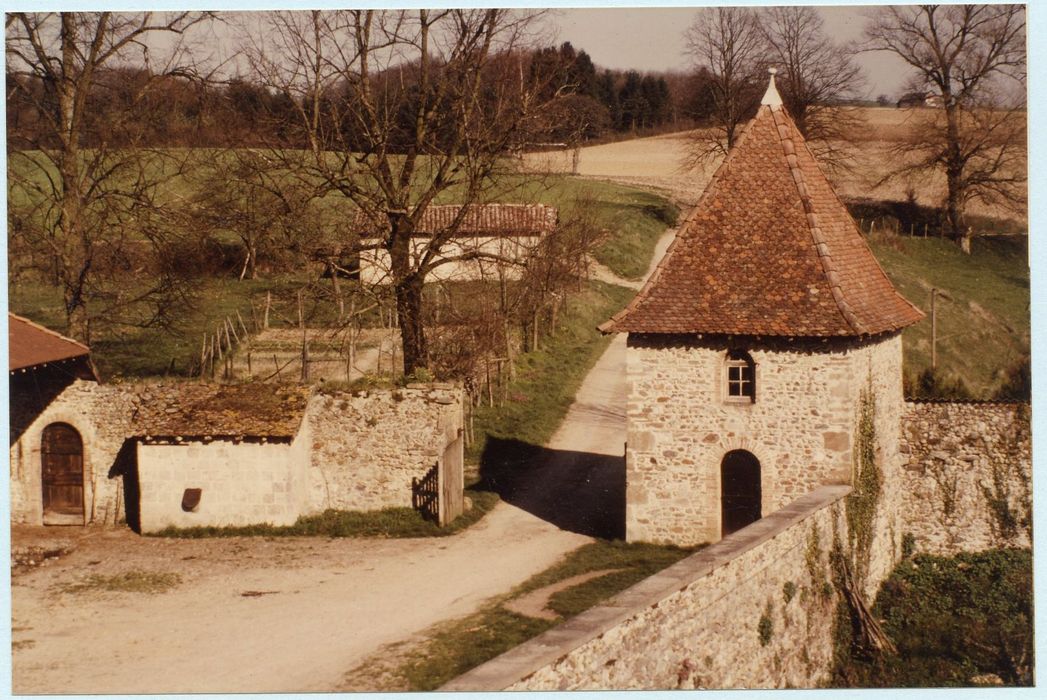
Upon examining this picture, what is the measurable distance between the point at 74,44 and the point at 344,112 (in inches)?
204

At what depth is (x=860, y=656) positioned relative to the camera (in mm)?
17188

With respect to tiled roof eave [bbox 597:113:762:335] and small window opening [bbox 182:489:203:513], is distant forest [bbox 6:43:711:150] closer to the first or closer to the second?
→ tiled roof eave [bbox 597:113:762:335]

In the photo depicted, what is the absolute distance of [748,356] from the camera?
18719mm

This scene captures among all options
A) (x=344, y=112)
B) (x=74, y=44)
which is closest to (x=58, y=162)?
(x=74, y=44)

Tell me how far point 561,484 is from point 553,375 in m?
9.12

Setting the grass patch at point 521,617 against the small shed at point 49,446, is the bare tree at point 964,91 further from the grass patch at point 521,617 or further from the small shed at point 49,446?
the small shed at point 49,446

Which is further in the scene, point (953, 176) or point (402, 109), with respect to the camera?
point (953, 176)

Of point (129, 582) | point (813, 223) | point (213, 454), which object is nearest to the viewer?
point (129, 582)

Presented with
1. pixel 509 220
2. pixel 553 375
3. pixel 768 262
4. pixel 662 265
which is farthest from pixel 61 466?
pixel 509 220

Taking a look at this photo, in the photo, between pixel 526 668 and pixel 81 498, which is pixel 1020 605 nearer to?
pixel 526 668

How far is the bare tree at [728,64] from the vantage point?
22.3 metres

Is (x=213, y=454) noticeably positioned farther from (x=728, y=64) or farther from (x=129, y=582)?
(x=728, y=64)

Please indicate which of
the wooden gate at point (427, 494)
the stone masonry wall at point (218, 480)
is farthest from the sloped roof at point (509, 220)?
the stone masonry wall at point (218, 480)

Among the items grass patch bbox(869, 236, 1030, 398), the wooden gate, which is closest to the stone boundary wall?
the wooden gate
